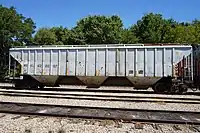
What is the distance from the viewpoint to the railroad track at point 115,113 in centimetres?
731

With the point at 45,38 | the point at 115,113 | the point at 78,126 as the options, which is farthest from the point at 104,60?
the point at 45,38

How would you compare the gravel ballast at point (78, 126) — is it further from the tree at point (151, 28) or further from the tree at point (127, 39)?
the tree at point (151, 28)

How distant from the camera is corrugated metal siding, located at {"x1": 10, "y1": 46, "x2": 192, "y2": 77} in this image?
1625cm

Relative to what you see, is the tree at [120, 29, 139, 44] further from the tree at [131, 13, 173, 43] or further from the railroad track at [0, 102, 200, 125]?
the railroad track at [0, 102, 200, 125]

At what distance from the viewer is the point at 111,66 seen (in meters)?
17.1

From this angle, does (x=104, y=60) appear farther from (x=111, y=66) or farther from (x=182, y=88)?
(x=182, y=88)

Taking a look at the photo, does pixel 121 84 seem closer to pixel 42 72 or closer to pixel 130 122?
pixel 42 72

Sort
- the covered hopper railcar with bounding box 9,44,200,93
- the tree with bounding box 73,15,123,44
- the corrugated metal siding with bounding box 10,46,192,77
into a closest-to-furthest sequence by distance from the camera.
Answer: the covered hopper railcar with bounding box 9,44,200,93 < the corrugated metal siding with bounding box 10,46,192,77 < the tree with bounding box 73,15,123,44

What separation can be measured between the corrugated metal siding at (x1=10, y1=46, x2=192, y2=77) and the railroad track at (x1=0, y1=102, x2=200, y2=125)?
791 centimetres

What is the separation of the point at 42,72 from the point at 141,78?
7.54 m

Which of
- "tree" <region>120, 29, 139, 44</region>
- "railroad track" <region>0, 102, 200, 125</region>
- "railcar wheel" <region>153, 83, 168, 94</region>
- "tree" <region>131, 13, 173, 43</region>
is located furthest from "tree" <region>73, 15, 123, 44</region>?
"railroad track" <region>0, 102, 200, 125</region>

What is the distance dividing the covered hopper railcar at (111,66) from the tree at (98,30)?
29708mm

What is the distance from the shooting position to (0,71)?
27328 mm

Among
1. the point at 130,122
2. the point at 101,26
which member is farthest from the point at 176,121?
the point at 101,26
